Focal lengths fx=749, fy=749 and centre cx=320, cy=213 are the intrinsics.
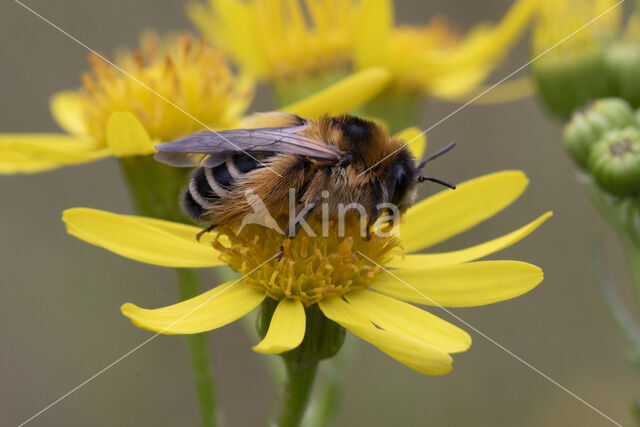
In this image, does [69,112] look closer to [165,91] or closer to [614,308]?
[165,91]

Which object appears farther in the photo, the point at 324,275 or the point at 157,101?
the point at 157,101

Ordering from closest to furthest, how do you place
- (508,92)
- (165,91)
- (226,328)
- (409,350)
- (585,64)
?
1. (409,350)
2. (165,91)
3. (585,64)
4. (508,92)
5. (226,328)

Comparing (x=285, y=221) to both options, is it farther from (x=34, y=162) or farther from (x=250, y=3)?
(x=250, y=3)

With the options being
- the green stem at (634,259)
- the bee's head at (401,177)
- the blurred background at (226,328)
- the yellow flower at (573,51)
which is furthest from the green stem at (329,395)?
the blurred background at (226,328)

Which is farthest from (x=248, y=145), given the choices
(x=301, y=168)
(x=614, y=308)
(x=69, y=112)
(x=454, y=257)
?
(x=69, y=112)

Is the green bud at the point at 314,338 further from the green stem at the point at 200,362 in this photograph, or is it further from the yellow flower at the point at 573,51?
the yellow flower at the point at 573,51

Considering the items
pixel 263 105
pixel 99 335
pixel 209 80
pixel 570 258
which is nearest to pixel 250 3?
pixel 209 80

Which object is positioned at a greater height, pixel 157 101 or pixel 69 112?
pixel 69 112
